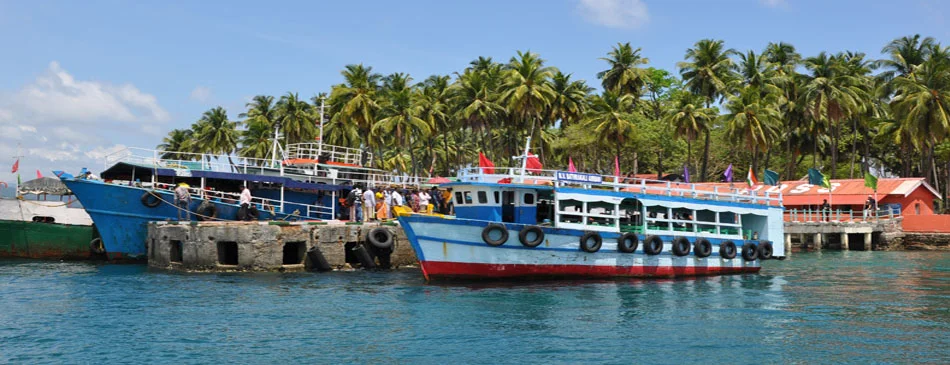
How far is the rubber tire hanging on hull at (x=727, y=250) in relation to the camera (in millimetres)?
30219

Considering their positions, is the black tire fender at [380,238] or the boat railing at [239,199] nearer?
the black tire fender at [380,238]

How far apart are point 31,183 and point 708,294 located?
3580 cm

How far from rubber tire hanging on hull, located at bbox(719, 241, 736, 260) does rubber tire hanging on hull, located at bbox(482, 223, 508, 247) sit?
9.50 metres

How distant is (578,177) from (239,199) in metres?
15.5

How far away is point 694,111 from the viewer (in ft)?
187

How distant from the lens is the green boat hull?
1384 inches

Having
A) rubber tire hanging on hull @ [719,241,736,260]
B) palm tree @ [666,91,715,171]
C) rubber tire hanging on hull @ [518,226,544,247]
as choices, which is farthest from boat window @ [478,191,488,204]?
palm tree @ [666,91,715,171]

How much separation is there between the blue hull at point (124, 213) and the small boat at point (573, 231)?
1198cm

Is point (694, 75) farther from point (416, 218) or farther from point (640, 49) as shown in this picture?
point (416, 218)

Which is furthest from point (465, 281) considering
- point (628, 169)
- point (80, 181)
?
point (628, 169)

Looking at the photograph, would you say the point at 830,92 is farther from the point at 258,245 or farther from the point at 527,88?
the point at 258,245

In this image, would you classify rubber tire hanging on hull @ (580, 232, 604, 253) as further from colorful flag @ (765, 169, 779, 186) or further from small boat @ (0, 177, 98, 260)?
small boat @ (0, 177, 98, 260)

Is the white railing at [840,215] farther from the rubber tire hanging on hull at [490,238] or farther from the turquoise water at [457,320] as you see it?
the rubber tire hanging on hull at [490,238]

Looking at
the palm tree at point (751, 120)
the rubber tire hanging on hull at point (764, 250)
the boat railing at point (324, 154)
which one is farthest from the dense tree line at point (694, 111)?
the rubber tire hanging on hull at point (764, 250)
